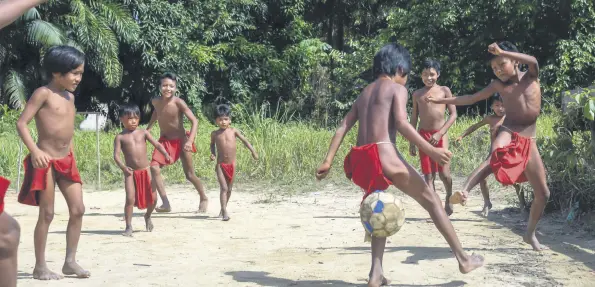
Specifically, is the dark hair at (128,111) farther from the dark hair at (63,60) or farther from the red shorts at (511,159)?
the red shorts at (511,159)

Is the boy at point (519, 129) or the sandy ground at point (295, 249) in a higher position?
the boy at point (519, 129)

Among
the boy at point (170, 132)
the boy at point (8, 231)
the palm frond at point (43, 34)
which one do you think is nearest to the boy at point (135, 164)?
the boy at point (170, 132)

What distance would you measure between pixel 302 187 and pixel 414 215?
276cm

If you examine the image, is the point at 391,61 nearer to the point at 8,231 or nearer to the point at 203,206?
the point at 8,231

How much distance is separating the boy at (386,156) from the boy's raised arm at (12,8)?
7.45 feet

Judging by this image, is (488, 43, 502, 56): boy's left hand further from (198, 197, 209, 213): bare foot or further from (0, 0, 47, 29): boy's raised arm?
(198, 197, 209, 213): bare foot

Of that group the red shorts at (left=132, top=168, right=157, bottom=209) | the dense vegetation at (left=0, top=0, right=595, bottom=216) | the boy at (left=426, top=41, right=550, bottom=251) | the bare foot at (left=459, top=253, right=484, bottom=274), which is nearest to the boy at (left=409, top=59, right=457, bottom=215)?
the boy at (left=426, top=41, right=550, bottom=251)

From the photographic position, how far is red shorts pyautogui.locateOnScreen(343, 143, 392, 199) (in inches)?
190

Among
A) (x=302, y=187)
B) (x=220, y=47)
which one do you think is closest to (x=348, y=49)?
(x=220, y=47)

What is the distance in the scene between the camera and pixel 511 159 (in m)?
5.81

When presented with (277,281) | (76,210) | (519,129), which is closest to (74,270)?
(76,210)

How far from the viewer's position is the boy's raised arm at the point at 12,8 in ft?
10.00

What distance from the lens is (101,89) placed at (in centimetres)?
2203

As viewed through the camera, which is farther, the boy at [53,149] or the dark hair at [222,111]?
the dark hair at [222,111]
